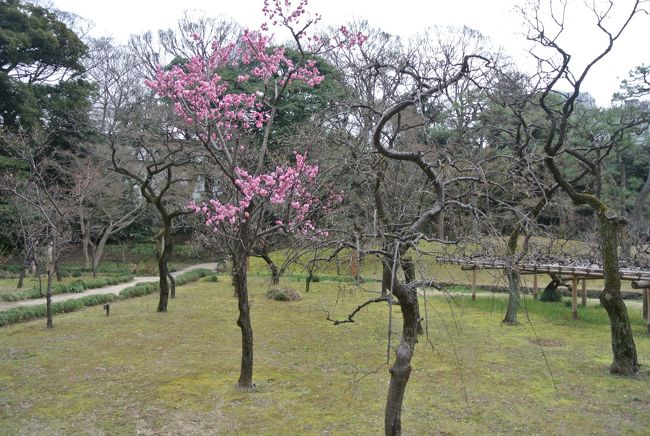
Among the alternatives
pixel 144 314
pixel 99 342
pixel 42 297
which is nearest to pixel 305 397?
pixel 99 342

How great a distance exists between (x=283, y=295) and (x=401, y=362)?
10.9 meters

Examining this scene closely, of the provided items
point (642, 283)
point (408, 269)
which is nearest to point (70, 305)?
point (408, 269)

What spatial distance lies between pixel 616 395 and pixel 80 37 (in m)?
27.3

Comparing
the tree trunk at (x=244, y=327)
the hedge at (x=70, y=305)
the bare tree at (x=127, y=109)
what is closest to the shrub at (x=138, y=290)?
the hedge at (x=70, y=305)

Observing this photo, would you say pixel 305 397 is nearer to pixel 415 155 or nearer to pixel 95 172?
pixel 415 155

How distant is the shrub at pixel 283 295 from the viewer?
1444 centimetres

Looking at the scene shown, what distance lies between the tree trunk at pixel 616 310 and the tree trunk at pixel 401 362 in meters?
4.28

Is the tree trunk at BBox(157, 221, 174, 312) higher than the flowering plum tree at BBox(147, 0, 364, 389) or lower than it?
lower

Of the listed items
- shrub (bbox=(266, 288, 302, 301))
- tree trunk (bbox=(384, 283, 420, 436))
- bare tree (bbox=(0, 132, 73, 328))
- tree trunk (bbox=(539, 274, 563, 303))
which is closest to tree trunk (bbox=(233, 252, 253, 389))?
tree trunk (bbox=(384, 283, 420, 436))

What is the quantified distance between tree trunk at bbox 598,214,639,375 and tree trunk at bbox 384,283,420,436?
4.28 meters

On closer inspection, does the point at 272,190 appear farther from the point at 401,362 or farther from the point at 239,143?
the point at 401,362

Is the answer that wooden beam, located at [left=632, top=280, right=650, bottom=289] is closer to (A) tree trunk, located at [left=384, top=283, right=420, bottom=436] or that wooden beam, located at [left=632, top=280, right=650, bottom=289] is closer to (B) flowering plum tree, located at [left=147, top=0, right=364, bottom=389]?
(B) flowering plum tree, located at [left=147, top=0, right=364, bottom=389]

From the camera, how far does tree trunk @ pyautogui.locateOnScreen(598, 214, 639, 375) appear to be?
676 centimetres

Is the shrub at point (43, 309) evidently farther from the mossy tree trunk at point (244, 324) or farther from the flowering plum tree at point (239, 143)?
the mossy tree trunk at point (244, 324)
